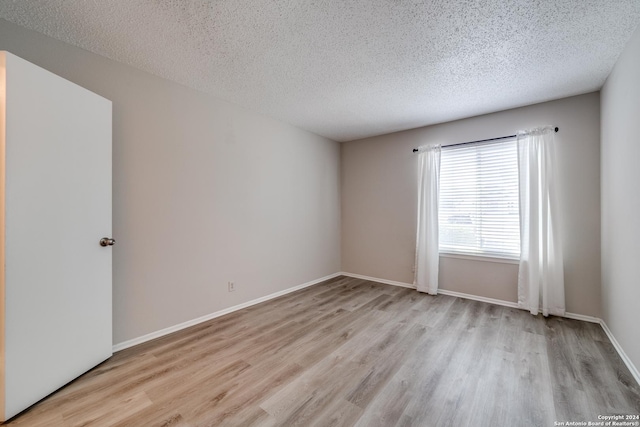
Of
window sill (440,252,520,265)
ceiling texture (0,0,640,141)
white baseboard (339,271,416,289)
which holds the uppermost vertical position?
ceiling texture (0,0,640,141)

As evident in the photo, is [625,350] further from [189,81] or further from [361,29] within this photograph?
[189,81]

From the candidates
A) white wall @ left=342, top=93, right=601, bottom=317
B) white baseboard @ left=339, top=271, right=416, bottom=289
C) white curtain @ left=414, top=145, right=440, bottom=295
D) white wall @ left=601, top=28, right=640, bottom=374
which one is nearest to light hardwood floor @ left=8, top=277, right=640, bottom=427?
white wall @ left=601, top=28, right=640, bottom=374

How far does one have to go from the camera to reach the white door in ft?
5.12

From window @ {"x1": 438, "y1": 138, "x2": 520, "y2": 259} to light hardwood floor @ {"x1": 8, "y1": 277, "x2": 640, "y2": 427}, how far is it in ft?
3.31

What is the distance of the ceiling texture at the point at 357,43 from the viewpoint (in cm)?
174

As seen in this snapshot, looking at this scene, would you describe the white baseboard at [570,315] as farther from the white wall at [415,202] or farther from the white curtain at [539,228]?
the white curtain at [539,228]

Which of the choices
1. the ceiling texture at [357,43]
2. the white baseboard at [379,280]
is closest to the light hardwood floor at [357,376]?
the white baseboard at [379,280]

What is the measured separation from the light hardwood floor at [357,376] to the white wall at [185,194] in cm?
44

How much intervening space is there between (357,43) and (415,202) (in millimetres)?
2788

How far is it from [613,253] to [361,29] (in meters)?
3.11

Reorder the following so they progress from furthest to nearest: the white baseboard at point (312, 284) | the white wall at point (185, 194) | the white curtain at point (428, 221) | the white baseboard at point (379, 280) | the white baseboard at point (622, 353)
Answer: the white baseboard at point (379, 280) < the white curtain at point (428, 221) < the white wall at point (185, 194) < the white baseboard at point (312, 284) < the white baseboard at point (622, 353)

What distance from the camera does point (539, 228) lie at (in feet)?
10.3

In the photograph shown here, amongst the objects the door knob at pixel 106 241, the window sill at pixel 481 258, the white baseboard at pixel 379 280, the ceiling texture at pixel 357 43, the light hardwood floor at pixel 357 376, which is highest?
the ceiling texture at pixel 357 43

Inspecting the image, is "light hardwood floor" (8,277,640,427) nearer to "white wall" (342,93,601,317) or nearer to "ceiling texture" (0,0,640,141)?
"white wall" (342,93,601,317)
